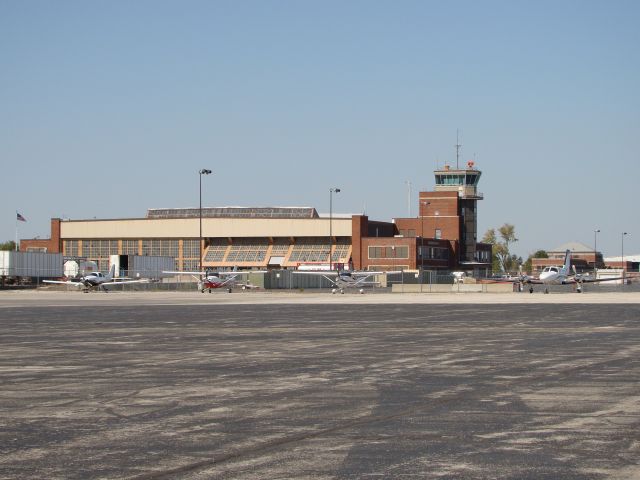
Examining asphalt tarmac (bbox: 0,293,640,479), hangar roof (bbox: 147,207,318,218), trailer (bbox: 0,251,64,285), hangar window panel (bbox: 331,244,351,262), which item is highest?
hangar roof (bbox: 147,207,318,218)

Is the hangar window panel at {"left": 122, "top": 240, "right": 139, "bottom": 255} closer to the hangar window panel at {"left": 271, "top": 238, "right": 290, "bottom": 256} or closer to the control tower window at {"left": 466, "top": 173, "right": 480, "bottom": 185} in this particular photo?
the hangar window panel at {"left": 271, "top": 238, "right": 290, "bottom": 256}

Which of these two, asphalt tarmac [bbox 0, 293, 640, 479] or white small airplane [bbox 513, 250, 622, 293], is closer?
asphalt tarmac [bbox 0, 293, 640, 479]

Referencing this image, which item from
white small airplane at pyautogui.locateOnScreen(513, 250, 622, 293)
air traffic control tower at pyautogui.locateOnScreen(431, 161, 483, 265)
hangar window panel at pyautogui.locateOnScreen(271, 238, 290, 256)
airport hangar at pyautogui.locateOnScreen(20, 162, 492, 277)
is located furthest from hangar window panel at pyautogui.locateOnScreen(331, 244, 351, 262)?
white small airplane at pyautogui.locateOnScreen(513, 250, 622, 293)

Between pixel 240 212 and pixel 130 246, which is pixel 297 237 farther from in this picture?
pixel 130 246

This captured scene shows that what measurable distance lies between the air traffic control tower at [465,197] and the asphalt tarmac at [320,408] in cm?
13687

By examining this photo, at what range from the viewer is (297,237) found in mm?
157875

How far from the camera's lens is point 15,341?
27844mm

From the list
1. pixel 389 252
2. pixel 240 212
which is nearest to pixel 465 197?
pixel 389 252

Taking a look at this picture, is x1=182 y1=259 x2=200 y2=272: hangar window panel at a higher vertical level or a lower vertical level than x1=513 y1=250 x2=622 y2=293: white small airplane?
higher

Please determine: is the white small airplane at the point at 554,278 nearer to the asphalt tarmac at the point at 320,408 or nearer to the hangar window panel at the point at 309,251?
the hangar window panel at the point at 309,251

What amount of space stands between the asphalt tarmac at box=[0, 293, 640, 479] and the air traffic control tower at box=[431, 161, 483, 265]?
449 ft

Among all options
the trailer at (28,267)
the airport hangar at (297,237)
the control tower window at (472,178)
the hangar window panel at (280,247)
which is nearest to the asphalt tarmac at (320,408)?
the trailer at (28,267)

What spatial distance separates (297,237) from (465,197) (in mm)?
29999

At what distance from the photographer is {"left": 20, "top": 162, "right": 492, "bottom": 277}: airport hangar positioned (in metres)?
152
